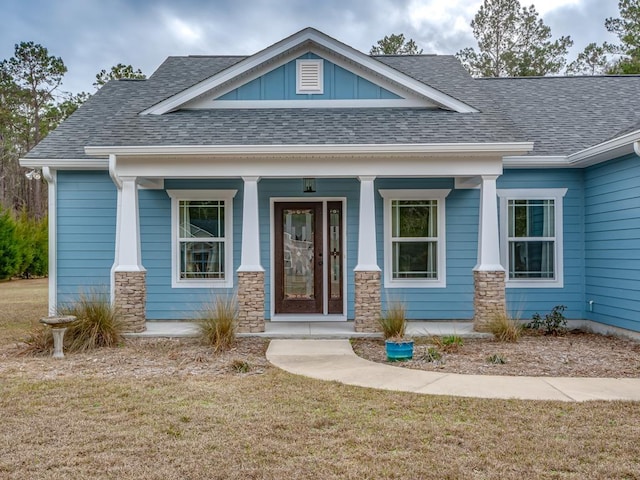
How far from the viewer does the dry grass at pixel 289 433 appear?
3.56 meters

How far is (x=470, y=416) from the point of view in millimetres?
4590

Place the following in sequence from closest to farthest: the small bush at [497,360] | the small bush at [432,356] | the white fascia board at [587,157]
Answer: the small bush at [497,360] → the small bush at [432,356] → the white fascia board at [587,157]

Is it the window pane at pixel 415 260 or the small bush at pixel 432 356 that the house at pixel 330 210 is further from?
the small bush at pixel 432 356

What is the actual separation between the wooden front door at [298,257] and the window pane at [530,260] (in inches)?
138

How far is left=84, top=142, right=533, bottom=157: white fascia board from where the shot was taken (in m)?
8.16

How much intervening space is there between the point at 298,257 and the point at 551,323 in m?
4.55

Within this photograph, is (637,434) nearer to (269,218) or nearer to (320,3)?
(269,218)

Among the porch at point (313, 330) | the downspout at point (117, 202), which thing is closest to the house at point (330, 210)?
the downspout at point (117, 202)

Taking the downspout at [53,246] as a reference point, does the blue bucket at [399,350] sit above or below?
below

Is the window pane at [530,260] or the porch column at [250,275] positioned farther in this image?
→ the window pane at [530,260]

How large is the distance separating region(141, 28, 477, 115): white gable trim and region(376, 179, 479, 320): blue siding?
1.49 meters

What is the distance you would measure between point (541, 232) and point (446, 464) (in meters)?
7.08

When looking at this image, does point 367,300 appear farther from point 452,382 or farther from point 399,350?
point 452,382

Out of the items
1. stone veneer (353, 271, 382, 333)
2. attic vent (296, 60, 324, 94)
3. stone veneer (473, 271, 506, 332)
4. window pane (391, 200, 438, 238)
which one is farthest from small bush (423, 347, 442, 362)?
attic vent (296, 60, 324, 94)
